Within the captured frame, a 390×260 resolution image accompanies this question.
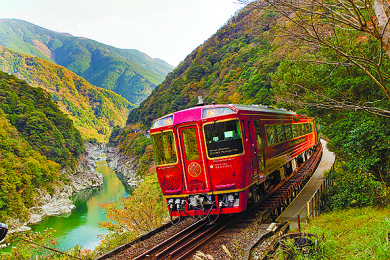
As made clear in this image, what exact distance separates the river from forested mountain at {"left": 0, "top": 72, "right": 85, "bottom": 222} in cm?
474

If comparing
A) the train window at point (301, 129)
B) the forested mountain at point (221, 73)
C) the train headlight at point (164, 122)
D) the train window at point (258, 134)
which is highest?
the forested mountain at point (221, 73)

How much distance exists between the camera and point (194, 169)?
7.41 m

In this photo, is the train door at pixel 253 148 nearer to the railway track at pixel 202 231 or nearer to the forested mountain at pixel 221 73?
the railway track at pixel 202 231

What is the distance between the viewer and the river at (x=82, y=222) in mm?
26141

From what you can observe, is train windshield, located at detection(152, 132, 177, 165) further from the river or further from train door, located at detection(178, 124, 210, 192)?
the river

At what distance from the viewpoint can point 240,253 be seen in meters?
5.66

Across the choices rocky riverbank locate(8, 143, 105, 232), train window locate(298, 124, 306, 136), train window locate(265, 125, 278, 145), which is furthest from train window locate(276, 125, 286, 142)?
rocky riverbank locate(8, 143, 105, 232)

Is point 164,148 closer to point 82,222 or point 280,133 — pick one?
point 280,133

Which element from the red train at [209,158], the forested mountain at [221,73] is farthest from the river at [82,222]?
the forested mountain at [221,73]

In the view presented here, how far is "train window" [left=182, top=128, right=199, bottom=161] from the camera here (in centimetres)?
740

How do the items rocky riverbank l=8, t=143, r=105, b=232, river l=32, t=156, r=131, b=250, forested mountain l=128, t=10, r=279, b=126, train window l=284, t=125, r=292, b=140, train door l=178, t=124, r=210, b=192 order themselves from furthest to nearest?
1. forested mountain l=128, t=10, r=279, b=126
2. rocky riverbank l=8, t=143, r=105, b=232
3. river l=32, t=156, r=131, b=250
4. train window l=284, t=125, r=292, b=140
5. train door l=178, t=124, r=210, b=192

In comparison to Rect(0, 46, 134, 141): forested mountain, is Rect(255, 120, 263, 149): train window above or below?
below

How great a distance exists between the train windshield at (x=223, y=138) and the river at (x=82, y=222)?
35.3ft

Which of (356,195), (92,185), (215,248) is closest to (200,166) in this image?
(215,248)
